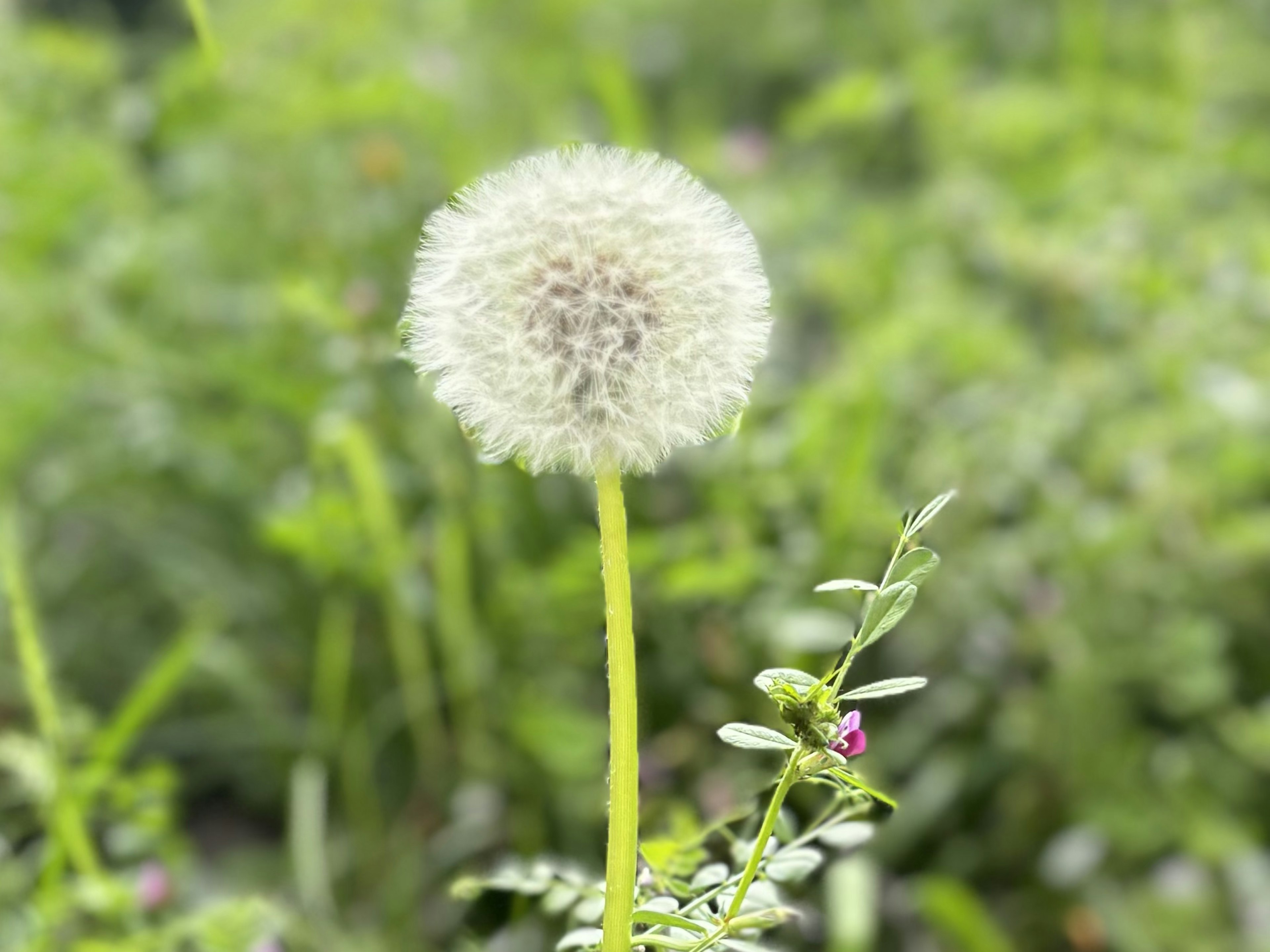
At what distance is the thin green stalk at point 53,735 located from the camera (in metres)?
0.82

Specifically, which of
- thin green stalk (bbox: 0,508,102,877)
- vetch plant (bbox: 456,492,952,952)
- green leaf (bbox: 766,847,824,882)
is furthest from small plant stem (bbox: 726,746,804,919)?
thin green stalk (bbox: 0,508,102,877)

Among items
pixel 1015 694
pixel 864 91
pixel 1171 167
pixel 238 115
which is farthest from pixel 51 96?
pixel 1171 167

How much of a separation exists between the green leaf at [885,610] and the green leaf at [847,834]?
0.19 meters

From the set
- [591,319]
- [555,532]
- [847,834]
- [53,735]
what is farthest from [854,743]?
[555,532]

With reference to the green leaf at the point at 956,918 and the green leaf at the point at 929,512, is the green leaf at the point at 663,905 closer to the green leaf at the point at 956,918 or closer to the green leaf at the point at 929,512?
the green leaf at the point at 929,512

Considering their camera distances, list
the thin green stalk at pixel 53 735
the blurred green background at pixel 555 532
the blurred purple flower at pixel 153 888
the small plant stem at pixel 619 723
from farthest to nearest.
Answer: the blurred green background at pixel 555 532 → the blurred purple flower at pixel 153 888 → the thin green stalk at pixel 53 735 → the small plant stem at pixel 619 723

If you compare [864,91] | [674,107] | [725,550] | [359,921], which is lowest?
[359,921]

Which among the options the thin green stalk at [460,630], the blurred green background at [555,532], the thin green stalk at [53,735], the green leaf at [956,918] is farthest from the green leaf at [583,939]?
the thin green stalk at [460,630]

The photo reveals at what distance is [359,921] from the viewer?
1.35 meters

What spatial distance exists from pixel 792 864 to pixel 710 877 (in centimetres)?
4

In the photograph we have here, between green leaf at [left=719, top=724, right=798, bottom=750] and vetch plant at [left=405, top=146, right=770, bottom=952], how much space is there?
0.15 ft

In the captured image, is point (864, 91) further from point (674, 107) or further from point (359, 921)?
point (674, 107)

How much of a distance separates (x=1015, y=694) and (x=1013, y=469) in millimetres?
273

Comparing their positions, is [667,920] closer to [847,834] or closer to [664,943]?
[664,943]
